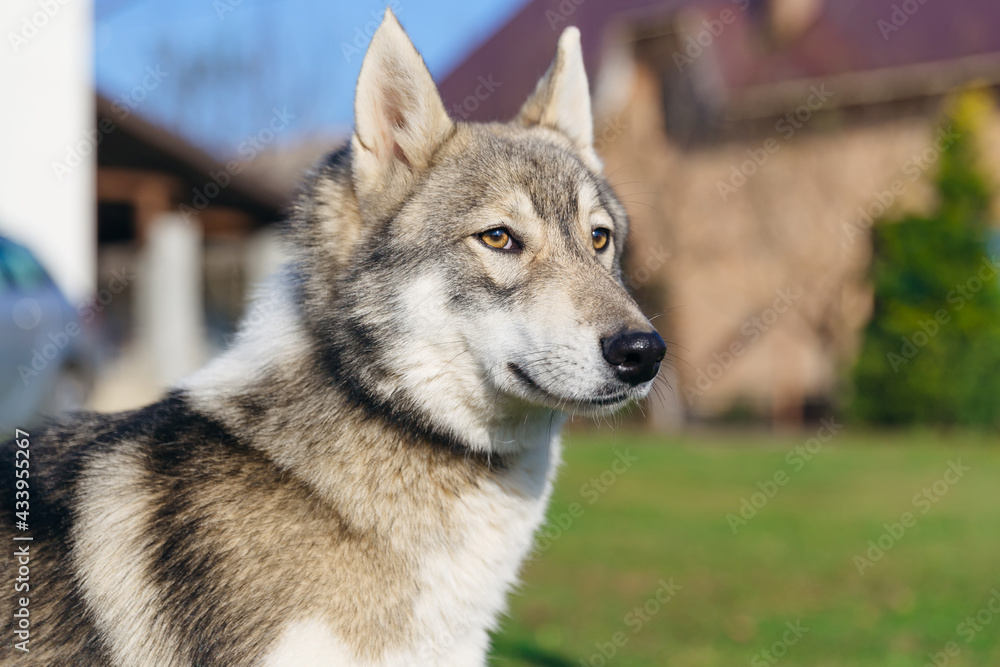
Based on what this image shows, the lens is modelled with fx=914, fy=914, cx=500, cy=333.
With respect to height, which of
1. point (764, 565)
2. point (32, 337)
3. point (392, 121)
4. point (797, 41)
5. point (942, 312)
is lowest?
point (942, 312)

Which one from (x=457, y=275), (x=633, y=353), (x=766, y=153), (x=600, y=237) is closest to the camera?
(x=633, y=353)

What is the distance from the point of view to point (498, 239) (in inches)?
118

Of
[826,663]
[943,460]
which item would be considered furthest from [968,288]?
[826,663]

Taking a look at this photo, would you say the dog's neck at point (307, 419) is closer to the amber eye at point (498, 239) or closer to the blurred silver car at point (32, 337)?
the amber eye at point (498, 239)

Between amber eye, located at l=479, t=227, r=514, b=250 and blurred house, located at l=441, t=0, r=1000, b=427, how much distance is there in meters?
15.8

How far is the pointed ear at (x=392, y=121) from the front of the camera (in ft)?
9.77

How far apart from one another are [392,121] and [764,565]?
228 inches

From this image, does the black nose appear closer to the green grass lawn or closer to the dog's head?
the dog's head

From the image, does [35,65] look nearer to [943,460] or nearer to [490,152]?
[490,152]

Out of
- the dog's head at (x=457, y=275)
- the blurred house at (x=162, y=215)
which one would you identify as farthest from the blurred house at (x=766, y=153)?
the dog's head at (x=457, y=275)

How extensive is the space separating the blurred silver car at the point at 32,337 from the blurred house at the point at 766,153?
11067 millimetres

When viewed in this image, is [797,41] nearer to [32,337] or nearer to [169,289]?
[169,289]

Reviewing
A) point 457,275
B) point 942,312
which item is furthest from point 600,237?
point 942,312

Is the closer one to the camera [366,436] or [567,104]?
[366,436]
